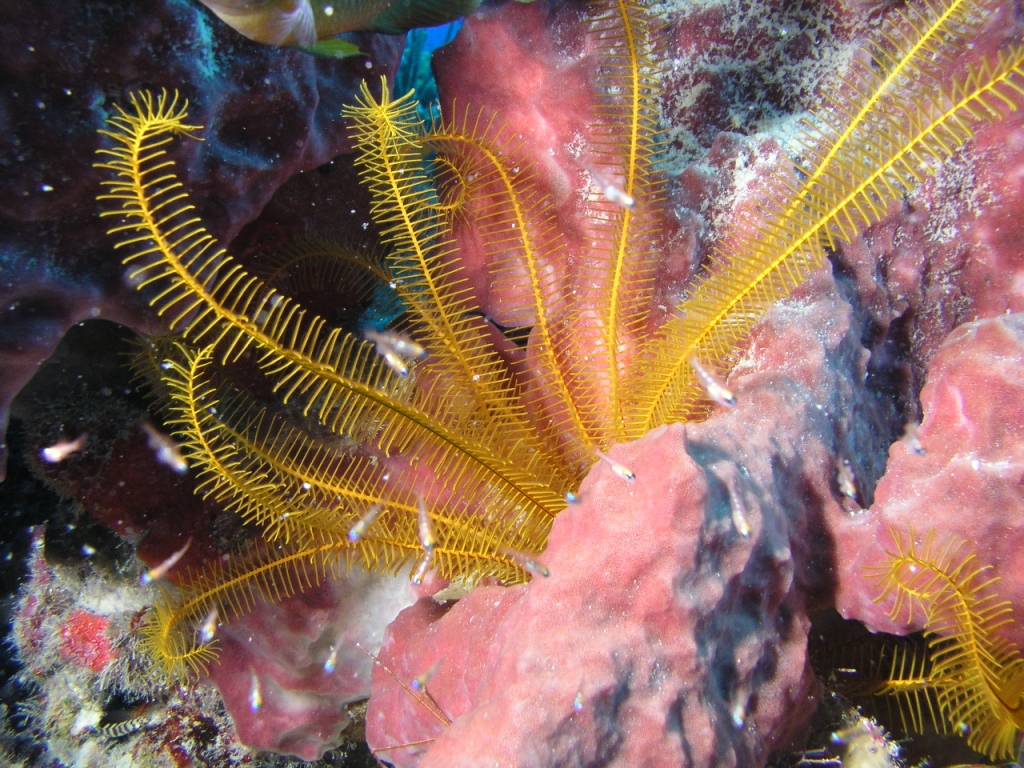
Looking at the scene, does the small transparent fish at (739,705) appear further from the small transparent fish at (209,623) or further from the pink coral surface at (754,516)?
the small transparent fish at (209,623)

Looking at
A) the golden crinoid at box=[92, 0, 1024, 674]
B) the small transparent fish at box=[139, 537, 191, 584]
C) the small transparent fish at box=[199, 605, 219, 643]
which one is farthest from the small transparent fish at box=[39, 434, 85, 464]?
the small transparent fish at box=[199, 605, 219, 643]

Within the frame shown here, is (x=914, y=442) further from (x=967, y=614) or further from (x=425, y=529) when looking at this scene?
(x=425, y=529)

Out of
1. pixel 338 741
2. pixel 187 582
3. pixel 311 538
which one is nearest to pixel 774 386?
pixel 311 538

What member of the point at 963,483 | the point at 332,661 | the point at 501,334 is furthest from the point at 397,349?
the point at 963,483

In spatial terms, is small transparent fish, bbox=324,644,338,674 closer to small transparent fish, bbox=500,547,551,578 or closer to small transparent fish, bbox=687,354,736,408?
small transparent fish, bbox=500,547,551,578

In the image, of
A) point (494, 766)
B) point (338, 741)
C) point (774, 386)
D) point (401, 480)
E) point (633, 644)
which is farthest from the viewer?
point (338, 741)

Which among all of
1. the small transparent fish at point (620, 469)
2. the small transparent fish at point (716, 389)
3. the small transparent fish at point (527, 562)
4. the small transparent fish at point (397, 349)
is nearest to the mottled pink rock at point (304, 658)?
the small transparent fish at point (527, 562)

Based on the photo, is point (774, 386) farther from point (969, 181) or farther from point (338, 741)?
point (338, 741)
